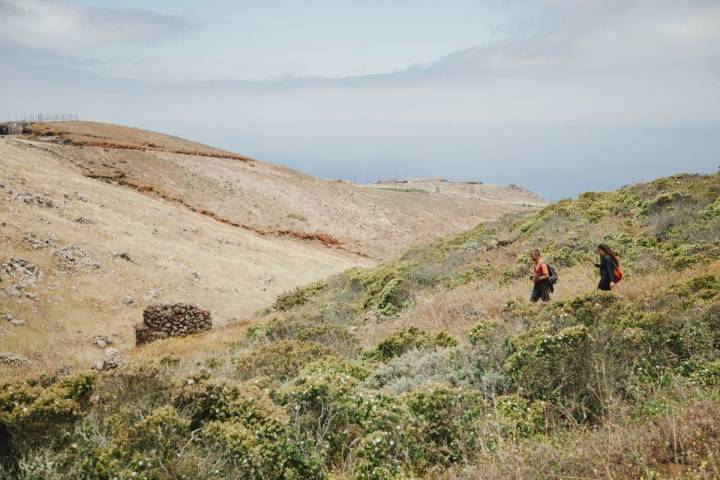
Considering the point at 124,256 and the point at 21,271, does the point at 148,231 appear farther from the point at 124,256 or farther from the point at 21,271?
the point at 21,271

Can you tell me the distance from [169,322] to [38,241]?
825cm

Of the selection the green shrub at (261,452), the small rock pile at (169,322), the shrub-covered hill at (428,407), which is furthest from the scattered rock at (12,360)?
the green shrub at (261,452)

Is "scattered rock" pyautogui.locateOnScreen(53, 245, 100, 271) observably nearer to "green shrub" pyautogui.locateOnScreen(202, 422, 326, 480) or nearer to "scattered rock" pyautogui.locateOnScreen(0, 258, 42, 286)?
"scattered rock" pyautogui.locateOnScreen(0, 258, 42, 286)

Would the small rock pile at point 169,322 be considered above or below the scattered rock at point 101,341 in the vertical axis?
above

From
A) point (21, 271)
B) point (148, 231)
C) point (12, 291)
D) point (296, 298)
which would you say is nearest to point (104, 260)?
point (21, 271)

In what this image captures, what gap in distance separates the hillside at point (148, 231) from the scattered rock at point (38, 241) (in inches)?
2.0

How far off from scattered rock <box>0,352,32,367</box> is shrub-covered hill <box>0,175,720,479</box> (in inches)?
328

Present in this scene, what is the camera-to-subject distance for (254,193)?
4688 centimetres

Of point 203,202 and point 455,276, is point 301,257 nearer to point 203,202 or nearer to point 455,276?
point 203,202

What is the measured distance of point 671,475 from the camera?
12.3ft

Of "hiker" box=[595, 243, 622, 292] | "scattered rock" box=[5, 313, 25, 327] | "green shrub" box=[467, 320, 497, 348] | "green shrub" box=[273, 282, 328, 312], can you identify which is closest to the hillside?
"scattered rock" box=[5, 313, 25, 327]

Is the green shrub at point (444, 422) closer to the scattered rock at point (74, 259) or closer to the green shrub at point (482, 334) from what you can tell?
the green shrub at point (482, 334)

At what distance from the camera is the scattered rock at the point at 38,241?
21.5 m

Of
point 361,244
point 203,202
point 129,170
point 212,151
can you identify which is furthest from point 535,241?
point 212,151
